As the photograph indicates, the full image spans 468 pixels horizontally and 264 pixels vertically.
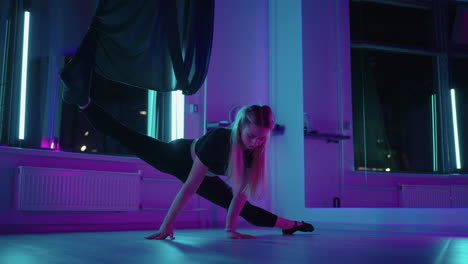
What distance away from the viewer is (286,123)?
17.0 feet

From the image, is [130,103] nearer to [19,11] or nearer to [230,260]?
[19,11]

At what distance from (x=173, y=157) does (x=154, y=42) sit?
5.08ft

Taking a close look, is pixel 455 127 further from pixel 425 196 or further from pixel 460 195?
pixel 425 196

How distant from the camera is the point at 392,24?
4105 millimetres

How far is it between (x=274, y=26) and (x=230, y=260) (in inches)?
166

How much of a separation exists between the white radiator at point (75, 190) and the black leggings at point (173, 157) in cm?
94

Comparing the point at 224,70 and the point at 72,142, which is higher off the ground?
the point at 224,70

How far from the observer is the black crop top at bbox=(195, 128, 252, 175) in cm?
261

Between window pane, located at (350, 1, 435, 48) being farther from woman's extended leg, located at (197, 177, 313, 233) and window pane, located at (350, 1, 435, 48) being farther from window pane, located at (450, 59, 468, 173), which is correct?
woman's extended leg, located at (197, 177, 313, 233)

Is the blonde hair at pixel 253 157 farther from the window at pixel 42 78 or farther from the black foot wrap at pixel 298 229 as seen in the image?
the window at pixel 42 78

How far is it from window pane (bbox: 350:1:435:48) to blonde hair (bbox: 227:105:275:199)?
5.98 ft

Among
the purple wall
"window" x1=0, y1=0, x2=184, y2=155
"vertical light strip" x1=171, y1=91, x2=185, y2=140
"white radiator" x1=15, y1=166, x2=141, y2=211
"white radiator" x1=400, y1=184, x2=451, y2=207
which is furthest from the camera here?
the purple wall

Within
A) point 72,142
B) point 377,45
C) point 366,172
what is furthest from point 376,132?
point 72,142

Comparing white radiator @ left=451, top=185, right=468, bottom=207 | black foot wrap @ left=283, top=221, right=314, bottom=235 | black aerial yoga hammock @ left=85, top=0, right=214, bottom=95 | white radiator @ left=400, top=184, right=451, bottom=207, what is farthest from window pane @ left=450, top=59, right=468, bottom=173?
black aerial yoga hammock @ left=85, top=0, right=214, bottom=95
